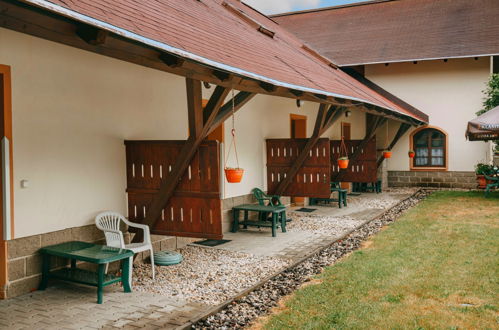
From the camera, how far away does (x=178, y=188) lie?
19.0ft

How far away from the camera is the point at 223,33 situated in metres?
6.32

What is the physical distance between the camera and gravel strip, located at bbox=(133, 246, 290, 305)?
16.3ft

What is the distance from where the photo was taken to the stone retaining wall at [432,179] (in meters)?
16.1

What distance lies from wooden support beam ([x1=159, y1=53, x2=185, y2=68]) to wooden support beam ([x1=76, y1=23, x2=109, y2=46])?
76 cm

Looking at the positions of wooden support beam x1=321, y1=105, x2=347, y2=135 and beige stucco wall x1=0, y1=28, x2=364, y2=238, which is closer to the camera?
beige stucco wall x1=0, y1=28, x2=364, y2=238

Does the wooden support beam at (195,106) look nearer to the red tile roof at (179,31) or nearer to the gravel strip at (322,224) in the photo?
the red tile roof at (179,31)

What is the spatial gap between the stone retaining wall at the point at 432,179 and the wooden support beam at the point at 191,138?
43.0ft

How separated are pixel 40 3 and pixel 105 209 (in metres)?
3.76

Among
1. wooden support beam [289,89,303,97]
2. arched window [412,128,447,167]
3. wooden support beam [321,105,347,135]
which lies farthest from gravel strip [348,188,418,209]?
wooden support beam [289,89,303,97]

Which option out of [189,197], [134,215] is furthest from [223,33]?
[134,215]

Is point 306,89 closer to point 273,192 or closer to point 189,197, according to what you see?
point 189,197

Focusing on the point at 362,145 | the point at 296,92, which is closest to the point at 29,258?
the point at 296,92

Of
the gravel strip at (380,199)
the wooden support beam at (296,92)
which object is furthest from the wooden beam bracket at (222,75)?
the gravel strip at (380,199)

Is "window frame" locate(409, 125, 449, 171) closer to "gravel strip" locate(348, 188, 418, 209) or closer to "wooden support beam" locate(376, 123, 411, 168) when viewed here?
"wooden support beam" locate(376, 123, 411, 168)
